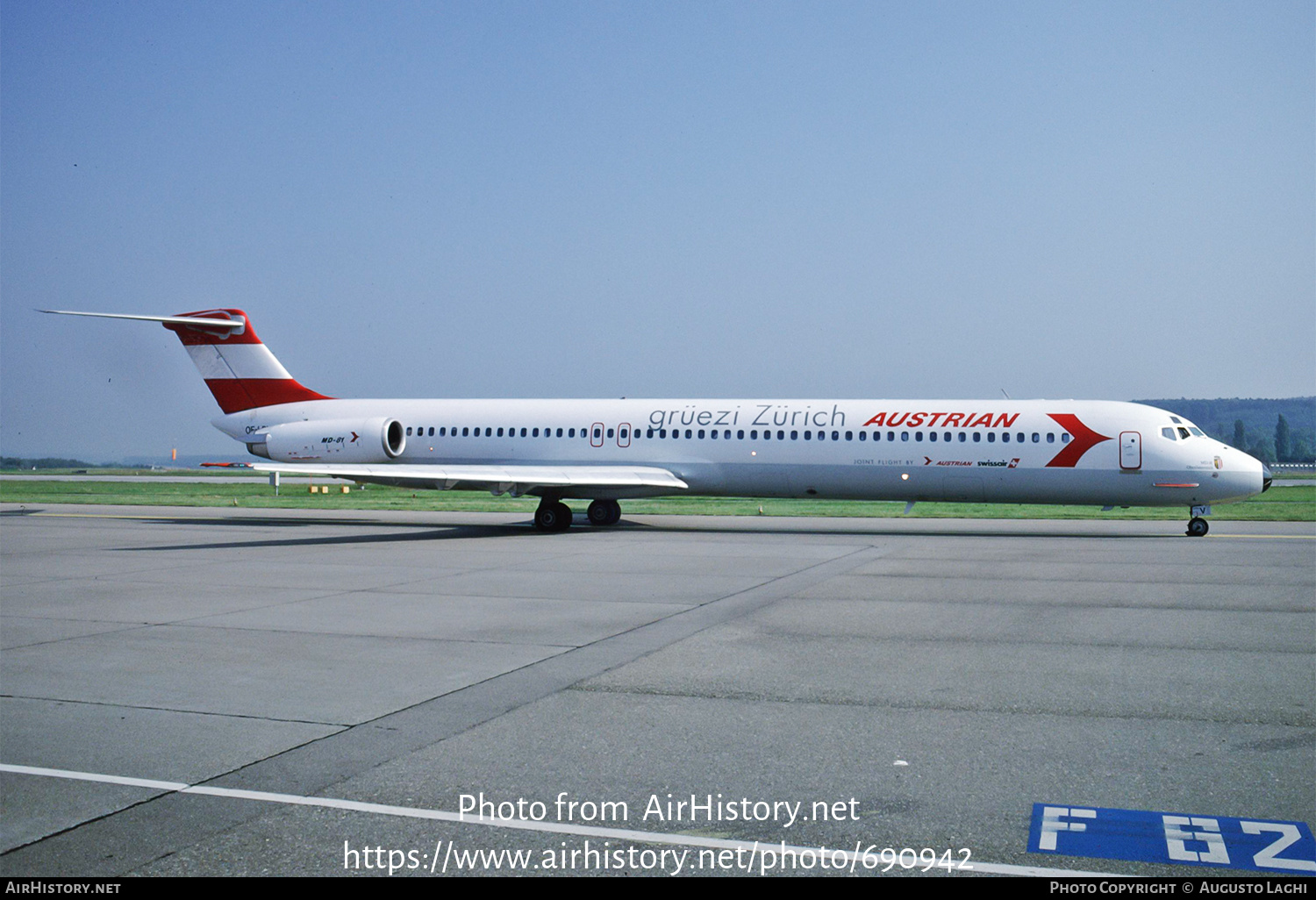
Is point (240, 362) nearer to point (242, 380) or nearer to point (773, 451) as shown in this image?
point (242, 380)

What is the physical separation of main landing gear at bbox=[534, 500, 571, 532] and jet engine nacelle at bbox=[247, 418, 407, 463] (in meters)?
4.95

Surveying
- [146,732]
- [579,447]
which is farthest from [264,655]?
[579,447]

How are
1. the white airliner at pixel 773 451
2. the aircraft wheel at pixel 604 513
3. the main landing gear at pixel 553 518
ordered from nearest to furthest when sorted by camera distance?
the white airliner at pixel 773 451, the main landing gear at pixel 553 518, the aircraft wheel at pixel 604 513

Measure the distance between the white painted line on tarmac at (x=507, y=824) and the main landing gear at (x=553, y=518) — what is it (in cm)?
1910

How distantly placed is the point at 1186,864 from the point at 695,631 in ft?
20.8

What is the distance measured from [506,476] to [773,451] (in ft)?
19.9

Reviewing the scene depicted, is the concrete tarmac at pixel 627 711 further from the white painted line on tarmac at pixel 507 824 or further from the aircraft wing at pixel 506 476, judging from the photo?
the aircraft wing at pixel 506 476

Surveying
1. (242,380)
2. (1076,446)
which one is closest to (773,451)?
(1076,446)

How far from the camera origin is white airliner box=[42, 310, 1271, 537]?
890 inches

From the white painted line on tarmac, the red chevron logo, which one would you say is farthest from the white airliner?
the white painted line on tarmac

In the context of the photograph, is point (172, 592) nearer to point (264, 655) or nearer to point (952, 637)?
point (264, 655)

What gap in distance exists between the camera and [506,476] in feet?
78.1

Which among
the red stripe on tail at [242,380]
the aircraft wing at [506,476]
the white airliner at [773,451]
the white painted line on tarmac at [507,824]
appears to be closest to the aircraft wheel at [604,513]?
the white airliner at [773,451]

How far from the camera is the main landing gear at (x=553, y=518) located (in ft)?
82.0
